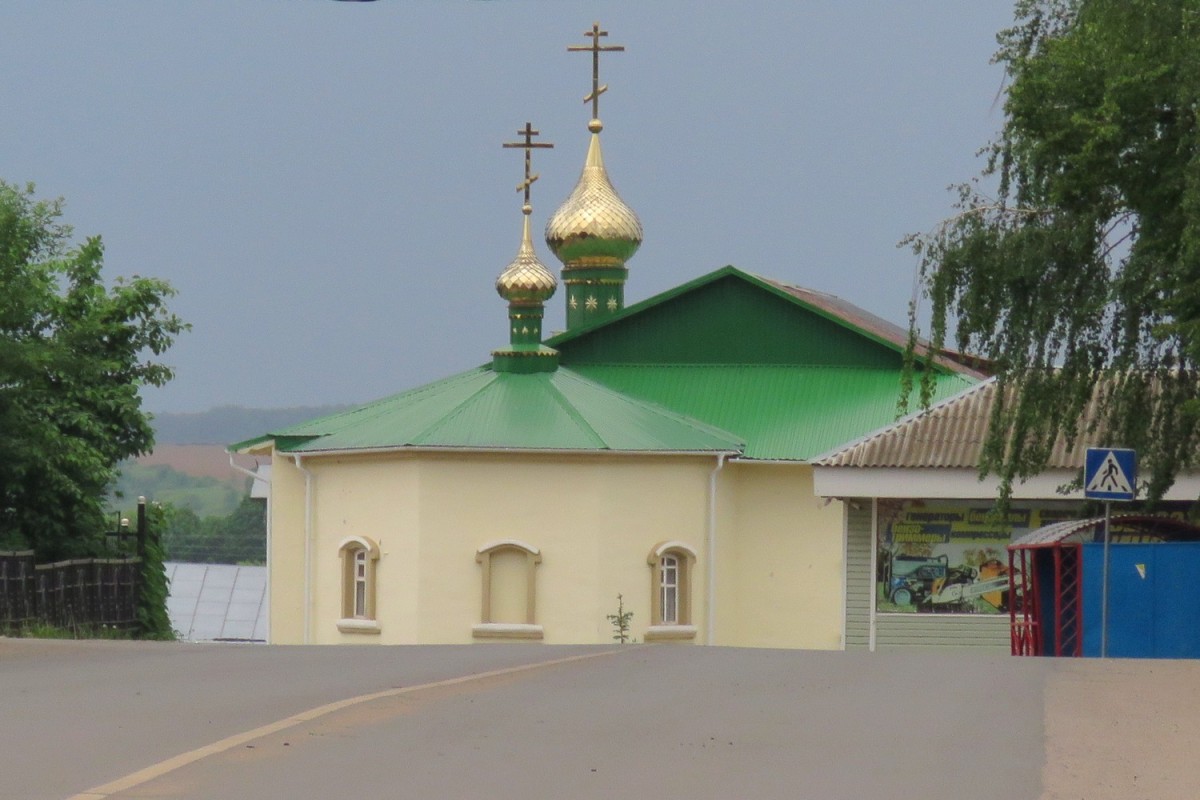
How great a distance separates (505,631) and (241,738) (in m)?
23.7

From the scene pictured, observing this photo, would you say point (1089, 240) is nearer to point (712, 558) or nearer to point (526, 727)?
point (526, 727)

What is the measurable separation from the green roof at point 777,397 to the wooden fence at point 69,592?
1088 centimetres

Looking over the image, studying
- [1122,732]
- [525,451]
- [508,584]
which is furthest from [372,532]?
[1122,732]

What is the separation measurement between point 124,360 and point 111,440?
7.37 feet

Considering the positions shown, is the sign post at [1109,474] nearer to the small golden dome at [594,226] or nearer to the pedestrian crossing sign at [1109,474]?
the pedestrian crossing sign at [1109,474]

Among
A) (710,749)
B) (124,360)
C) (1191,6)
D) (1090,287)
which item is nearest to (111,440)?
(124,360)

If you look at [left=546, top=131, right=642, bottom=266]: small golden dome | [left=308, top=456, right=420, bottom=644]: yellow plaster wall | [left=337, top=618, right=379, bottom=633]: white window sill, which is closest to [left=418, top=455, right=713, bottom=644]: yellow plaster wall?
[left=308, top=456, right=420, bottom=644]: yellow plaster wall

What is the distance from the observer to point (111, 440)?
127 ft

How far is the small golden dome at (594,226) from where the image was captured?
47062 millimetres

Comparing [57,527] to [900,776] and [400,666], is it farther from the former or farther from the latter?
[900,776]

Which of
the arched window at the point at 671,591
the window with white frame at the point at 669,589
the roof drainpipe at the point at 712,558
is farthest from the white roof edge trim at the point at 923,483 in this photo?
the window with white frame at the point at 669,589

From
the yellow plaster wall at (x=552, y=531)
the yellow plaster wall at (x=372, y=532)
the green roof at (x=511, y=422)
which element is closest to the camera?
the yellow plaster wall at (x=552, y=531)

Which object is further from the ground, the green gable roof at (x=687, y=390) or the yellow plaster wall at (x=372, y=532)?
the green gable roof at (x=687, y=390)

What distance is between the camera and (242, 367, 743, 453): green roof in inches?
1399
